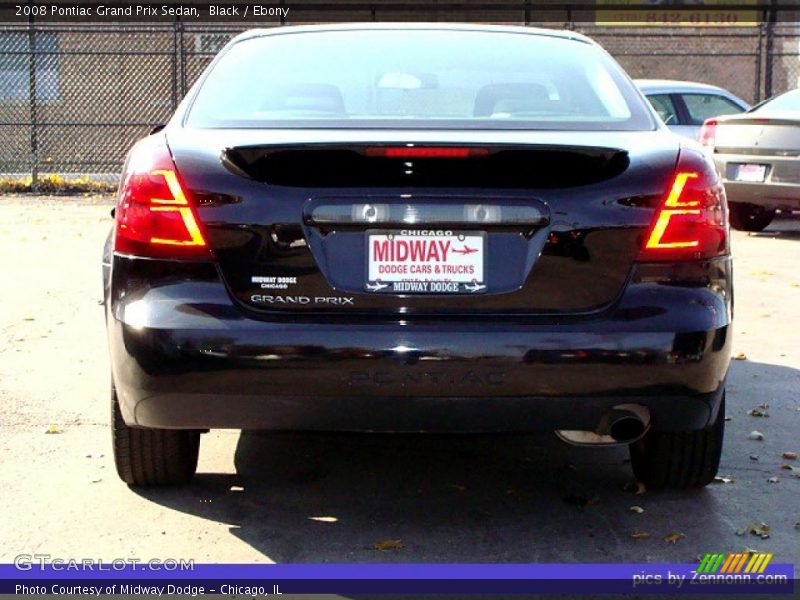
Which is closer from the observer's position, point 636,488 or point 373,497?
point 373,497

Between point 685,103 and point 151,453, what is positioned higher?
point 151,453

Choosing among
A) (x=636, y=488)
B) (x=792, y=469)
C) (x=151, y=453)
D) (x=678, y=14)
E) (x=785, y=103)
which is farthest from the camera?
(x=678, y=14)

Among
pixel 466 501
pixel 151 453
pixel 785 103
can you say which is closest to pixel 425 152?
pixel 466 501

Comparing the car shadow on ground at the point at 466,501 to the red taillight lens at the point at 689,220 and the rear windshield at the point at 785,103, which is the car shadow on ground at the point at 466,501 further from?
the rear windshield at the point at 785,103

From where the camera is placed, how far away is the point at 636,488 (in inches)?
182

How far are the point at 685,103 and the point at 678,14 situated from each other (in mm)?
13355

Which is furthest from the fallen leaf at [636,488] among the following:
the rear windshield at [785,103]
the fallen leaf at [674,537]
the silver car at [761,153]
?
the rear windshield at [785,103]

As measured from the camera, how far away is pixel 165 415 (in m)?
3.84

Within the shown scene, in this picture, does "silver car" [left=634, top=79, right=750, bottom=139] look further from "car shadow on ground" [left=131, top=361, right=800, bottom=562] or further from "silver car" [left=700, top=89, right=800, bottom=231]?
"car shadow on ground" [left=131, top=361, right=800, bottom=562]

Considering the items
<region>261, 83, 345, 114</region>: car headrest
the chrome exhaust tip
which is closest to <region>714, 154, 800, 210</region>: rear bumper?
<region>261, 83, 345, 114</region>: car headrest

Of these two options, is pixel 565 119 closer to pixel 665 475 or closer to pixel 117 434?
pixel 665 475

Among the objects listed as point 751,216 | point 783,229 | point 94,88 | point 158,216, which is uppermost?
point 158,216

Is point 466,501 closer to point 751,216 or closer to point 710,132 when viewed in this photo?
point 710,132

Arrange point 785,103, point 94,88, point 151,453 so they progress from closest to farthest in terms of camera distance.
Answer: point 151,453 → point 785,103 → point 94,88
